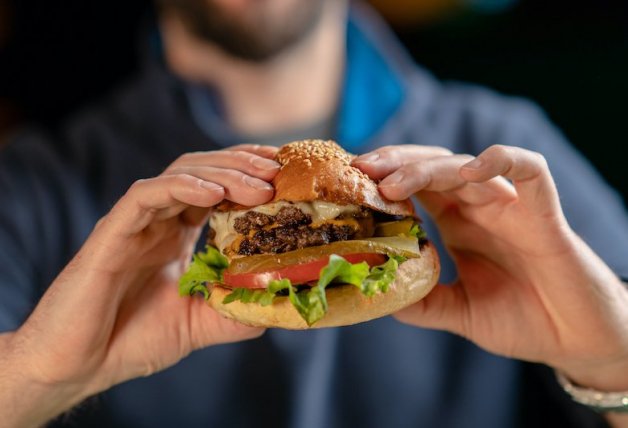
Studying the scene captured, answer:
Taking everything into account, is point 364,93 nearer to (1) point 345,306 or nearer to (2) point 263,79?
(2) point 263,79

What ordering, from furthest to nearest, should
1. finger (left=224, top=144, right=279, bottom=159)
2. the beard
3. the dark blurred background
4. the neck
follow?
the dark blurred background → the neck → the beard → finger (left=224, top=144, right=279, bottom=159)

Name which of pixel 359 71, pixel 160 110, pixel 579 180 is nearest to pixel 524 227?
pixel 579 180

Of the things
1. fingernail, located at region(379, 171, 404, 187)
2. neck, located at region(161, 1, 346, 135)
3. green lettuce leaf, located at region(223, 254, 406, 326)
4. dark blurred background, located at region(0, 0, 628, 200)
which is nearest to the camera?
green lettuce leaf, located at region(223, 254, 406, 326)

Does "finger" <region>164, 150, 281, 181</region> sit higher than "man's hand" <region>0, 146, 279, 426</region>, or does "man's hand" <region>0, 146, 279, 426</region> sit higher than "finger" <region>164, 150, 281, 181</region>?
"finger" <region>164, 150, 281, 181</region>

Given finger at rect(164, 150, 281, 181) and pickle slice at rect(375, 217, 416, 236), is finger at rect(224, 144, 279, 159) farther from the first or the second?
pickle slice at rect(375, 217, 416, 236)

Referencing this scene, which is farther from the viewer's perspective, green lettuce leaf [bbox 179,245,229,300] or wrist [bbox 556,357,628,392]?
wrist [bbox 556,357,628,392]

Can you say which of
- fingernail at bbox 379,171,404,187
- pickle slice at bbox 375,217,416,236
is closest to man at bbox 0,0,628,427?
fingernail at bbox 379,171,404,187

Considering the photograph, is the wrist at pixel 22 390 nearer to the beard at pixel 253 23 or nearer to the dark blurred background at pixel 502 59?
the beard at pixel 253 23

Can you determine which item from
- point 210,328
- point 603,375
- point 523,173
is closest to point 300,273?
point 210,328
